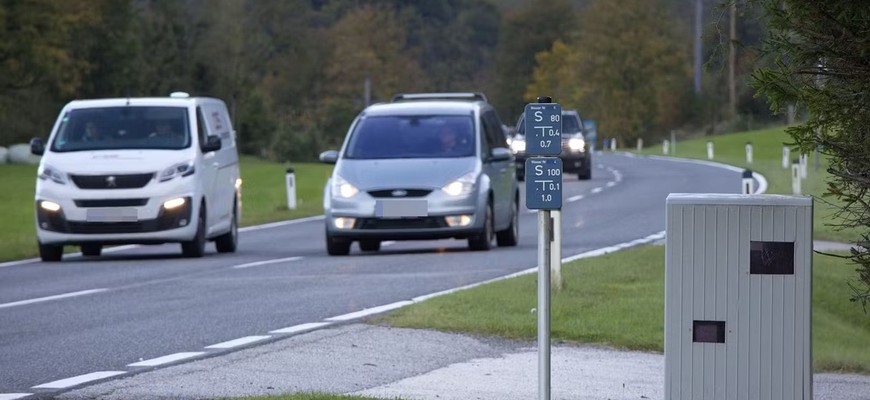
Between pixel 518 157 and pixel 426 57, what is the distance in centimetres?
11643

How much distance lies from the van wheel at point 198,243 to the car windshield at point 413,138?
6.01ft

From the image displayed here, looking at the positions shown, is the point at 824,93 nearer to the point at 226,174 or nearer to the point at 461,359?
the point at 461,359

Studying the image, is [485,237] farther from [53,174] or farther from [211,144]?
[53,174]

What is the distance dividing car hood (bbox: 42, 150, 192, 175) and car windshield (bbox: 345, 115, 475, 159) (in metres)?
2.08

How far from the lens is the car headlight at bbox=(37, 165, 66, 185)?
1994 centimetres

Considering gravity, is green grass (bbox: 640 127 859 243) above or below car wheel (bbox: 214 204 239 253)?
below

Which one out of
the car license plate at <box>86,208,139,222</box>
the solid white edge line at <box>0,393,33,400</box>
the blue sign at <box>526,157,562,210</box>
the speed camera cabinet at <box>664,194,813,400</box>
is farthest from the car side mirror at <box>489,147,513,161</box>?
the speed camera cabinet at <box>664,194,813,400</box>

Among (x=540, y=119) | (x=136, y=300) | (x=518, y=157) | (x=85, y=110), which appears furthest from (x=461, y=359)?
(x=518, y=157)

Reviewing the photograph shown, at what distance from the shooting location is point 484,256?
64.6 feet

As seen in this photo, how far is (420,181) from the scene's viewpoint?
19859 mm

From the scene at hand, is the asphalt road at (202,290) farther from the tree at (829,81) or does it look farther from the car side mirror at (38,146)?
the tree at (829,81)

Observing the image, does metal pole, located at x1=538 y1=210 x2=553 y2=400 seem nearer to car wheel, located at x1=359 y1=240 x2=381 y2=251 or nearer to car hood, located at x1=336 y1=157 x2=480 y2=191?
car hood, located at x1=336 y1=157 x2=480 y2=191

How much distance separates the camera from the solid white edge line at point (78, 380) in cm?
939

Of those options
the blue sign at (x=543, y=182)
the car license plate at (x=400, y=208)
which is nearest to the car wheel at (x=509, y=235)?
the car license plate at (x=400, y=208)
